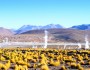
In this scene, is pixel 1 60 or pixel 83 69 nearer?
pixel 83 69

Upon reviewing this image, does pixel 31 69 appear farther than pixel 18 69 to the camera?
Yes

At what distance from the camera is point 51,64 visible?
95.5ft

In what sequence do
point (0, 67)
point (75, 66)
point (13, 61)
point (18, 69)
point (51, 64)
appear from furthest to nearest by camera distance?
1. point (13, 61)
2. point (51, 64)
3. point (75, 66)
4. point (0, 67)
5. point (18, 69)

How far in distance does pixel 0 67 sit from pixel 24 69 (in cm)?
211

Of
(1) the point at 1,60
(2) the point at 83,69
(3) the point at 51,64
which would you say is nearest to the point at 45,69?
(2) the point at 83,69

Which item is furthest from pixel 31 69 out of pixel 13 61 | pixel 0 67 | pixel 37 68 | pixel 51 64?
pixel 13 61

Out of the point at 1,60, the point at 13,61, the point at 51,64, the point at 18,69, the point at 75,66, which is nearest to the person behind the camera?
the point at 18,69

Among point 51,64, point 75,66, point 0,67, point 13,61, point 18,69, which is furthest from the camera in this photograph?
point 13,61

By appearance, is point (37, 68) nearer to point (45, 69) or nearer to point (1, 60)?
point (45, 69)

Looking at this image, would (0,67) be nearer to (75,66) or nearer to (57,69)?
(57,69)

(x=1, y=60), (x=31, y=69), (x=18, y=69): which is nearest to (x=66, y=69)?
(x=31, y=69)

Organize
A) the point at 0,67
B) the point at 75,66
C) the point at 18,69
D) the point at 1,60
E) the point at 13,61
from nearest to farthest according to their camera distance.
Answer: the point at 18,69, the point at 0,67, the point at 75,66, the point at 13,61, the point at 1,60

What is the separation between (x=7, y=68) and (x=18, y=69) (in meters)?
2.91

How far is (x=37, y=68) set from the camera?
25.7 m
